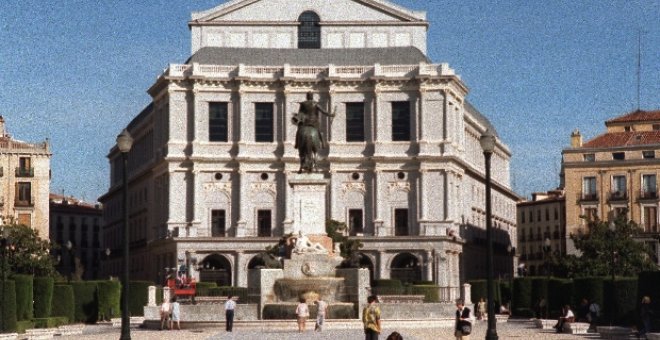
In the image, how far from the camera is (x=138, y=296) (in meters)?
80.2

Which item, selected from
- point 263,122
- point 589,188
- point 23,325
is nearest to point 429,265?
point 589,188

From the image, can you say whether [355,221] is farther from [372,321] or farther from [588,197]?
[372,321]

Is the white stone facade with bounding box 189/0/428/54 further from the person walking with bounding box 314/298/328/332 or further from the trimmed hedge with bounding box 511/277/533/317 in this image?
the person walking with bounding box 314/298/328/332

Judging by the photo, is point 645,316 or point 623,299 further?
point 623,299

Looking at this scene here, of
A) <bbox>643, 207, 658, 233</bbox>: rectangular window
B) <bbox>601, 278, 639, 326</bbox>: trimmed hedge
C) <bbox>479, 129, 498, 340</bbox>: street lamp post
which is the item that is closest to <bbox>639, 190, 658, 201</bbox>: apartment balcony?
<bbox>643, 207, 658, 233</bbox>: rectangular window

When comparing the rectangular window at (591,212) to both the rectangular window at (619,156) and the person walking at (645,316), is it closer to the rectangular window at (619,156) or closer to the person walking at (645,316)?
the rectangular window at (619,156)

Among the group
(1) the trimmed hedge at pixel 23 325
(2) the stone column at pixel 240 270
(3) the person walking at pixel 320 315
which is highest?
(2) the stone column at pixel 240 270

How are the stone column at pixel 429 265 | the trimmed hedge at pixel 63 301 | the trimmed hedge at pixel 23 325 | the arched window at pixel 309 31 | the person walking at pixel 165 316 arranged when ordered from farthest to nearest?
the arched window at pixel 309 31, the stone column at pixel 429 265, the trimmed hedge at pixel 63 301, the person walking at pixel 165 316, the trimmed hedge at pixel 23 325

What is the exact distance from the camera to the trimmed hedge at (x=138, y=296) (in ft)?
260

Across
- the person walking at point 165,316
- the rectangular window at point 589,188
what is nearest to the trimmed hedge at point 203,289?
the person walking at point 165,316

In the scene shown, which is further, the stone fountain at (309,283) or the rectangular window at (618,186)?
the rectangular window at (618,186)

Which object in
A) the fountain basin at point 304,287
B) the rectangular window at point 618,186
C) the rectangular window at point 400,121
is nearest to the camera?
the fountain basin at point 304,287

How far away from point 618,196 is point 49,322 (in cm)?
6836

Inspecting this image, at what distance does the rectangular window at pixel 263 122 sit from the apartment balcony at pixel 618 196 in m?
28.0
